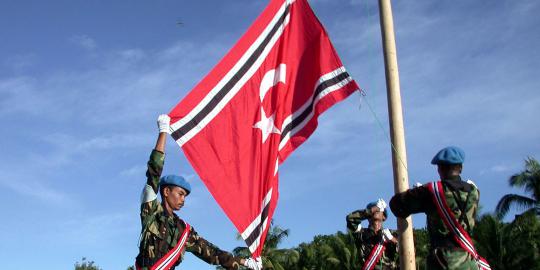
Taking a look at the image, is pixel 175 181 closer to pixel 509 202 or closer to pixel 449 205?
pixel 449 205

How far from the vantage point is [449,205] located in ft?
17.5

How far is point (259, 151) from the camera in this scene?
748 centimetres

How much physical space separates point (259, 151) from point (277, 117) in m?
0.64

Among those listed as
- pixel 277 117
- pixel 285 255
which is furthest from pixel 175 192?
pixel 285 255

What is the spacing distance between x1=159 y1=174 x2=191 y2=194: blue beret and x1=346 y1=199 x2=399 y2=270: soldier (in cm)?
365

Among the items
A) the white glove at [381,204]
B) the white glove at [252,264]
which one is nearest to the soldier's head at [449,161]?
the white glove at [252,264]

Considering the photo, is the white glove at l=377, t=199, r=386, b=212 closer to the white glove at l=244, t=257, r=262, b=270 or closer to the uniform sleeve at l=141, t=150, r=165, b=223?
the white glove at l=244, t=257, r=262, b=270

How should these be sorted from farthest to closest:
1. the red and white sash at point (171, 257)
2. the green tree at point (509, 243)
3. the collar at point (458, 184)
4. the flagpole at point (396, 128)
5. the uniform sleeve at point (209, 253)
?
the green tree at point (509, 243), the uniform sleeve at point (209, 253), the flagpole at point (396, 128), the red and white sash at point (171, 257), the collar at point (458, 184)

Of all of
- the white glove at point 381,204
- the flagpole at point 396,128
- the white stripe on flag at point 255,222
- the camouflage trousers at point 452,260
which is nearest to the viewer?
the camouflage trousers at point 452,260

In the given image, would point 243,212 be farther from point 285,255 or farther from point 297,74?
point 285,255

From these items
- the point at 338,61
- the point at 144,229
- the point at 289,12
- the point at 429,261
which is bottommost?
the point at 429,261

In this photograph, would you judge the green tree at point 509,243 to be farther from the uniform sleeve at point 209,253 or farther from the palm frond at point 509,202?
the uniform sleeve at point 209,253

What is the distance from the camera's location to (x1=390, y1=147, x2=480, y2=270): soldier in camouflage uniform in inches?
209

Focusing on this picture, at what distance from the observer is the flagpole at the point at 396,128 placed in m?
6.00
